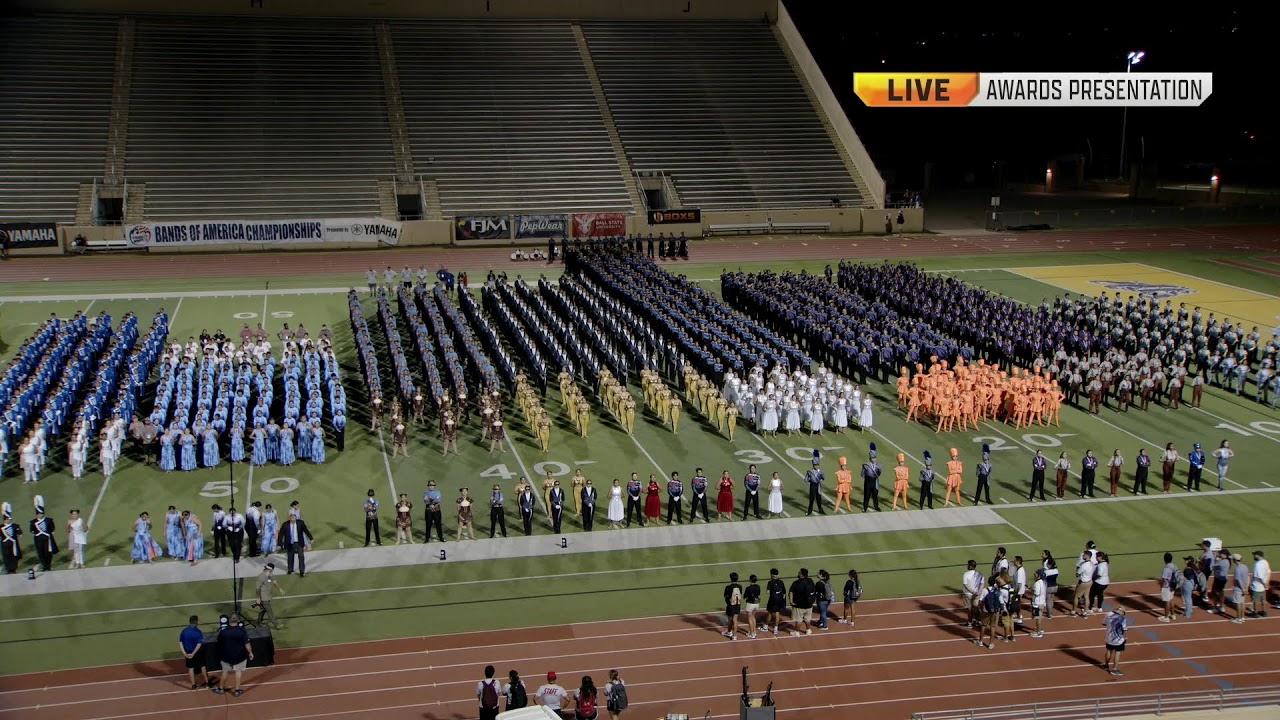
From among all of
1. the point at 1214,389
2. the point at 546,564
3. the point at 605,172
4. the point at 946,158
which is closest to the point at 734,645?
the point at 546,564

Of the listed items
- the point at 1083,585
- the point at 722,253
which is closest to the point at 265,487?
the point at 1083,585

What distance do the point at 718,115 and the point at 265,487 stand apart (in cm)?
4083

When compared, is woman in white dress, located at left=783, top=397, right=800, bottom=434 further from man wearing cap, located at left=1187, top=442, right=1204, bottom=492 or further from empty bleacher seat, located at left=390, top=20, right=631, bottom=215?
empty bleacher seat, located at left=390, top=20, right=631, bottom=215

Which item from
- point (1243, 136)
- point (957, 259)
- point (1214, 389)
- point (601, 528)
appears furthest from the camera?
point (1243, 136)

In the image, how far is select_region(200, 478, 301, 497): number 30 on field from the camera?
75.6 ft

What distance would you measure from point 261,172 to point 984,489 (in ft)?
124

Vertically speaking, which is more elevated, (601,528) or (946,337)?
(946,337)

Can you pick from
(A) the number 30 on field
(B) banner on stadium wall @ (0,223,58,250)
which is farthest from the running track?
(B) banner on stadium wall @ (0,223,58,250)

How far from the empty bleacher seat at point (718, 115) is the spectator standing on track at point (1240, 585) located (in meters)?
37.9

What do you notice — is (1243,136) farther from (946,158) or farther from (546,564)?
(546,564)

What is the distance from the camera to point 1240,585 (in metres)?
18.1

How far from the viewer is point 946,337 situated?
32.1 metres

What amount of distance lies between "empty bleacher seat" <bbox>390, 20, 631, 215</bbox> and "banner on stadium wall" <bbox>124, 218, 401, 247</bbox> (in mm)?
3403

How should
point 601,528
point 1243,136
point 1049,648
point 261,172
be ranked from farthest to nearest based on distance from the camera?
point 1243,136 → point 261,172 → point 601,528 → point 1049,648
